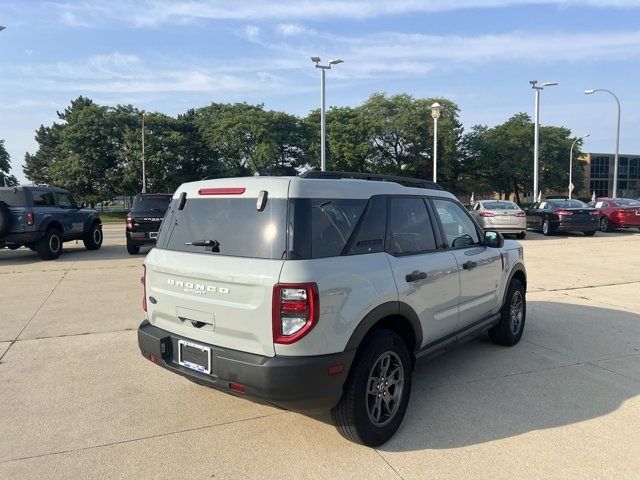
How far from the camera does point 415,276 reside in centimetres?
367

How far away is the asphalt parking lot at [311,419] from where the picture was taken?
3096mm

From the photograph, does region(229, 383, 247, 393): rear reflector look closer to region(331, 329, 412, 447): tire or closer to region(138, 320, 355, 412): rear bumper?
region(138, 320, 355, 412): rear bumper

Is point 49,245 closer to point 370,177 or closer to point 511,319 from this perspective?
point 370,177

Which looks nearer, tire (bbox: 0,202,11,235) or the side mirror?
the side mirror

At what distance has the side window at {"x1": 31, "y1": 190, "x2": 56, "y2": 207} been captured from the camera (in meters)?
13.0

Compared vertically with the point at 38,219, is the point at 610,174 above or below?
above

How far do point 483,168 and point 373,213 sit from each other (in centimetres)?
5521

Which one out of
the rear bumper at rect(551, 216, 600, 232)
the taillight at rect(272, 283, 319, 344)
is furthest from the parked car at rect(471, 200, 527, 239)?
the taillight at rect(272, 283, 319, 344)

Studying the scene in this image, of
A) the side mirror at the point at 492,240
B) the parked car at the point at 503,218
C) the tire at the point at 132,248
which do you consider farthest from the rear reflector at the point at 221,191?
the parked car at the point at 503,218

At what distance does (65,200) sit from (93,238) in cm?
155

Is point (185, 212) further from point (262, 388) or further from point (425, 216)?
point (425, 216)

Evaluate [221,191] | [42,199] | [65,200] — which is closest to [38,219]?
[42,199]

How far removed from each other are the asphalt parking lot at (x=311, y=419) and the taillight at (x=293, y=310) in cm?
89

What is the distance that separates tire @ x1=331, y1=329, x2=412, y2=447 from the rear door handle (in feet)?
1.38
